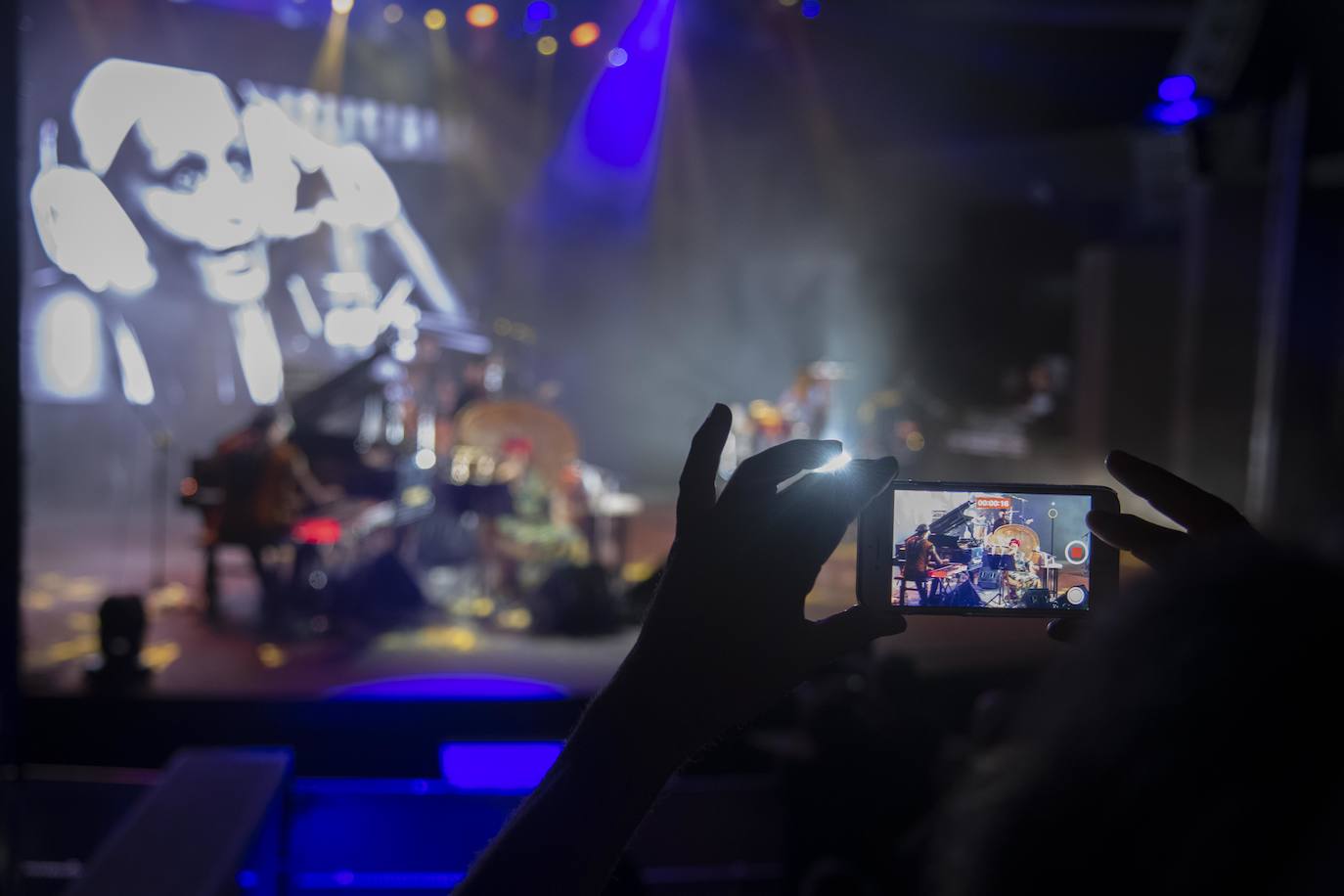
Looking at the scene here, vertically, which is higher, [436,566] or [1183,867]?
[1183,867]

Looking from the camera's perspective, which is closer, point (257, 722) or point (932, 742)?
point (932, 742)

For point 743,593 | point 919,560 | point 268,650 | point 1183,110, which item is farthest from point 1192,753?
point 1183,110

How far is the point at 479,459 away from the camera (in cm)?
521

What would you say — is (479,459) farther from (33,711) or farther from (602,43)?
(602,43)

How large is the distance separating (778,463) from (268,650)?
430cm

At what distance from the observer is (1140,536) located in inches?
27.4

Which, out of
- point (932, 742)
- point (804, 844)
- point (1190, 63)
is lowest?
point (804, 844)

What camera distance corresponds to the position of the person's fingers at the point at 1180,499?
0.66 metres

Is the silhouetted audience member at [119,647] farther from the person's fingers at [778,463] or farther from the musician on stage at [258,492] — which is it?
the person's fingers at [778,463]

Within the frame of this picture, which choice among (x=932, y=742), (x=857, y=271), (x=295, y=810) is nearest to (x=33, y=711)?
(x=295, y=810)

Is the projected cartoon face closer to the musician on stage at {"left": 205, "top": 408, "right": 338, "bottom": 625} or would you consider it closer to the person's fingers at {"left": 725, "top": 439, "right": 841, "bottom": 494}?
the musician on stage at {"left": 205, "top": 408, "right": 338, "bottom": 625}

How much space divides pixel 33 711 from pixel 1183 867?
14.2 feet

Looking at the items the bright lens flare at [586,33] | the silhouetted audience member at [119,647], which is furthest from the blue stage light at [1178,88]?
the silhouetted audience member at [119,647]

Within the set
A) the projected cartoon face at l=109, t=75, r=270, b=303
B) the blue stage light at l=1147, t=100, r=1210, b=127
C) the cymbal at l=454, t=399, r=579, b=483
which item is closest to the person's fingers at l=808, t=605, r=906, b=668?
the blue stage light at l=1147, t=100, r=1210, b=127
